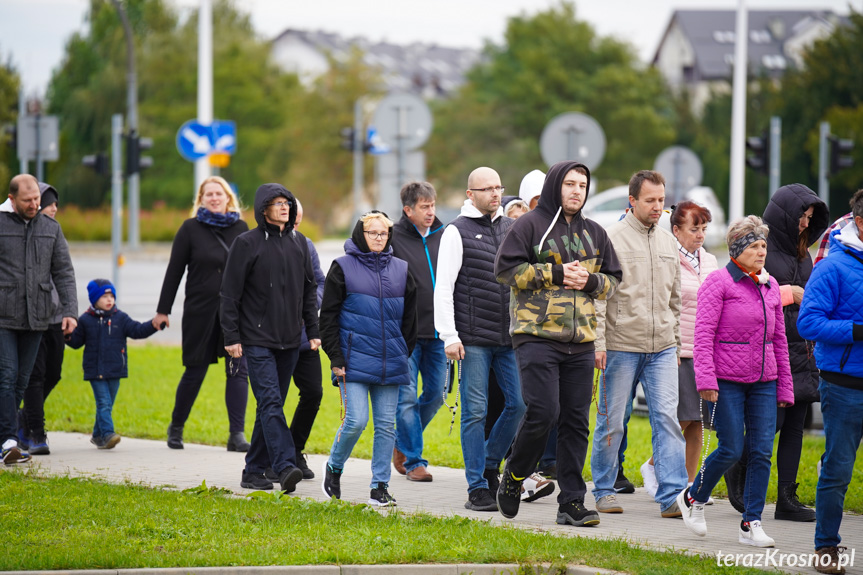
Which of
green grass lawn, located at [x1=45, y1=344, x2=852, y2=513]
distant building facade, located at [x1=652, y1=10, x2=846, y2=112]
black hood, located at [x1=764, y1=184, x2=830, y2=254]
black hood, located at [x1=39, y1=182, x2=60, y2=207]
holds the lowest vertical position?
green grass lawn, located at [x1=45, y1=344, x2=852, y2=513]

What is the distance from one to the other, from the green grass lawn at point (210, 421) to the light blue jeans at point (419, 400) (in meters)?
0.66

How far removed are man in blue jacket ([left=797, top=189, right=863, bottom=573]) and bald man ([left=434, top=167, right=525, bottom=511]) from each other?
215cm

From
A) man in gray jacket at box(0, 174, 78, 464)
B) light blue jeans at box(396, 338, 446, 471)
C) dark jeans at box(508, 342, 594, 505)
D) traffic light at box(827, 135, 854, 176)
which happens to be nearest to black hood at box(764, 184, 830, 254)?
dark jeans at box(508, 342, 594, 505)

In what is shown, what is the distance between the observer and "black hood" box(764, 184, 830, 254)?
24.1ft

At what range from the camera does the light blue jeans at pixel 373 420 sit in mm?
7613

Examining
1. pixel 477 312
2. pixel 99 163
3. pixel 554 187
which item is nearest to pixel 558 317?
pixel 554 187

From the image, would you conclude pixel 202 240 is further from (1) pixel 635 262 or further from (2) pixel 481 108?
(2) pixel 481 108

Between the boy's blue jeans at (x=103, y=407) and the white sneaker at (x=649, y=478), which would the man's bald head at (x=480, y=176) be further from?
the boy's blue jeans at (x=103, y=407)

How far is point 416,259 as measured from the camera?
342 inches

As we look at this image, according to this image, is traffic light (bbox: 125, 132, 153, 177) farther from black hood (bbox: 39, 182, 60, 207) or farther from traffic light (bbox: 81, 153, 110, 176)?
black hood (bbox: 39, 182, 60, 207)

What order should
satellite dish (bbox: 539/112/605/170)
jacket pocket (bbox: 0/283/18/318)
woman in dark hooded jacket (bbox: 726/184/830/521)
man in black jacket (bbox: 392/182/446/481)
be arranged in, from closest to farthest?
woman in dark hooded jacket (bbox: 726/184/830/521), man in black jacket (bbox: 392/182/446/481), jacket pocket (bbox: 0/283/18/318), satellite dish (bbox: 539/112/605/170)

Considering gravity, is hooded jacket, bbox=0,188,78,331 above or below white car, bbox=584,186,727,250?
below

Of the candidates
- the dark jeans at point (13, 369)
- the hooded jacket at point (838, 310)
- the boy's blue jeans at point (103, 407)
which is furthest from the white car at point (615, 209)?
the hooded jacket at point (838, 310)

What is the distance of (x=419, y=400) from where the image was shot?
29.5 ft
